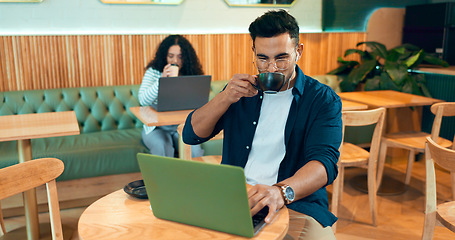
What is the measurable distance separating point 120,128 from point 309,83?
8.75 ft

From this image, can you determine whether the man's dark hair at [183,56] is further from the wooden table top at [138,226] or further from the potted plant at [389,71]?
the wooden table top at [138,226]

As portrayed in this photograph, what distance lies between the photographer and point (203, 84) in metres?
3.05

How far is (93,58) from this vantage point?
4047 mm

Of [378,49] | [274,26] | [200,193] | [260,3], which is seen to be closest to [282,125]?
[274,26]

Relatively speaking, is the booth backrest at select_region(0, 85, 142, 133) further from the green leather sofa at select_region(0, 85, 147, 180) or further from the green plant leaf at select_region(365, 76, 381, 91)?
the green plant leaf at select_region(365, 76, 381, 91)

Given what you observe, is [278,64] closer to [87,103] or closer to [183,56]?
[183,56]

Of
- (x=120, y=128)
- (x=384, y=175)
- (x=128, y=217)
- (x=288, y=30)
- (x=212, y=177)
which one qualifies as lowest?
(x=384, y=175)

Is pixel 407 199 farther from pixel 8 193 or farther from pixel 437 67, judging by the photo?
pixel 8 193

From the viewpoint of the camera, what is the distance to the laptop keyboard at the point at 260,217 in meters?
1.17

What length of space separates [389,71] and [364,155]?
5.16 feet

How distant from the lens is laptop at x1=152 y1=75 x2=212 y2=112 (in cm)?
293

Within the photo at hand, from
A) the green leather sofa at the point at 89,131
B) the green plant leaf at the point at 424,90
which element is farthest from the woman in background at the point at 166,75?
the green plant leaf at the point at 424,90

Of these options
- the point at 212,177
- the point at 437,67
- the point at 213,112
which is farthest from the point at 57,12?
the point at 437,67

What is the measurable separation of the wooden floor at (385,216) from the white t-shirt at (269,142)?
1465 millimetres
